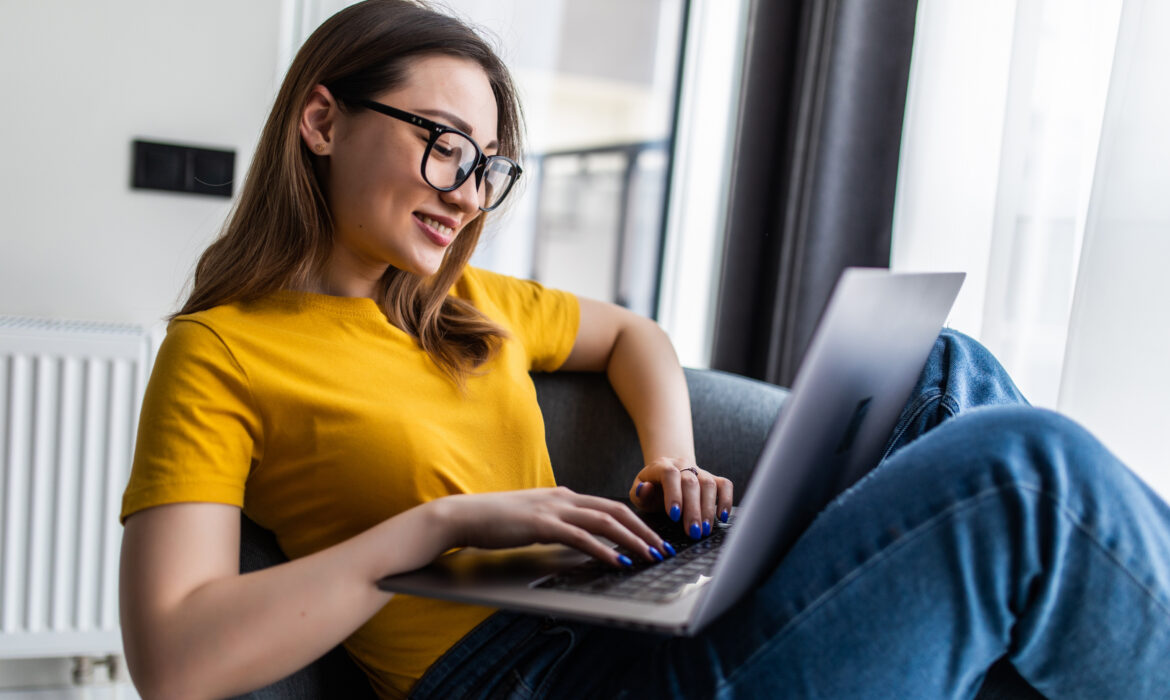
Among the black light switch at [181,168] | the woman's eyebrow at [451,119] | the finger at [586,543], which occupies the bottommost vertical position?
the finger at [586,543]

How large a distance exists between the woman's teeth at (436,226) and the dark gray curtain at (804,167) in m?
0.86

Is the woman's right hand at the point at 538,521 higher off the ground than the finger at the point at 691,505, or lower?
higher

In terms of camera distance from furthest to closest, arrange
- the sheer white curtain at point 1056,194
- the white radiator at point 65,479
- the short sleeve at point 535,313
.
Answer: the white radiator at point 65,479, the short sleeve at point 535,313, the sheer white curtain at point 1056,194

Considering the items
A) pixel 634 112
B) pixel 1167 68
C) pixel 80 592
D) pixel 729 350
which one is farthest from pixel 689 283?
pixel 80 592

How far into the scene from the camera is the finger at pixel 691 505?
3.16ft

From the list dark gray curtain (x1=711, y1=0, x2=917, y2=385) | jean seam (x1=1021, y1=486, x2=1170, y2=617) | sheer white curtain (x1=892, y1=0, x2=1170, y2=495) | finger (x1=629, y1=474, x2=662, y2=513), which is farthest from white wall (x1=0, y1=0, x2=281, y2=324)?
jean seam (x1=1021, y1=486, x2=1170, y2=617)

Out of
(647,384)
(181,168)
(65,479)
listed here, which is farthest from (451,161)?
(65,479)

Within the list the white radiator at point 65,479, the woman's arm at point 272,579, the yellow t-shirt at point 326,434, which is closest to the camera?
the woman's arm at point 272,579

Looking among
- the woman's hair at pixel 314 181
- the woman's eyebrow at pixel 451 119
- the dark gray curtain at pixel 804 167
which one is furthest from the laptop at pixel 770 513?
the dark gray curtain at pixel 804 167

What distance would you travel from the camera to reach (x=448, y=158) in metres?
1.04

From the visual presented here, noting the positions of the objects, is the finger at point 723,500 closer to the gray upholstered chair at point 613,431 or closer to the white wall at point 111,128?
the gray upholstered chair at point 613,431

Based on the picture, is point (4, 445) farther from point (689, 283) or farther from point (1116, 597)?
point (1116, 597)

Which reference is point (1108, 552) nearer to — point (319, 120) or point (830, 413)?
point (830, 413)

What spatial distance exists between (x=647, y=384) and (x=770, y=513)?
2.06 ft
